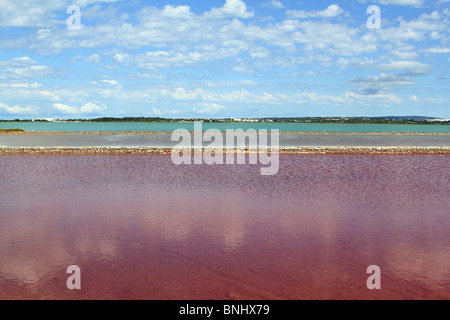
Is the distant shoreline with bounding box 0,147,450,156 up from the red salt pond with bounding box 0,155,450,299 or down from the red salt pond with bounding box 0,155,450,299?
up

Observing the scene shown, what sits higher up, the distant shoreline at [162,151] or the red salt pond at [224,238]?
the distant shoreline at [162,151]

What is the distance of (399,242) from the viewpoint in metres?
8.23

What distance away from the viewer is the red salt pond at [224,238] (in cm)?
604

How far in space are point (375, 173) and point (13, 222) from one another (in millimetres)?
17972

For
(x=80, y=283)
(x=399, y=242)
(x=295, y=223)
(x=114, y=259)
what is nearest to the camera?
(x=80, y=283)

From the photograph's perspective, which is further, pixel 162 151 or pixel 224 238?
pixel 162 151

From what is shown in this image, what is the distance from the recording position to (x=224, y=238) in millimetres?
8477

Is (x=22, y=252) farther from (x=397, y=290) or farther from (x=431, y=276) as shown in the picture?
(x=431, y=276)

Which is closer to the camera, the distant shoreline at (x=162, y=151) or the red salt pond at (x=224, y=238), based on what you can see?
the red salt pond at (x=224, y=238)

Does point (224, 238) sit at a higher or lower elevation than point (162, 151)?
lower

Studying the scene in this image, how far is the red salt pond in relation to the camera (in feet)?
19.8

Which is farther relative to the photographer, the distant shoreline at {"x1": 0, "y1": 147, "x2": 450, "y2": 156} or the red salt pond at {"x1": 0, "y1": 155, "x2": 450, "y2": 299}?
the distant shoreline at {"x1": 0, "y1": 147, "x2": 450, "y2": 156}
